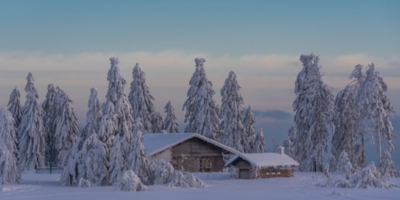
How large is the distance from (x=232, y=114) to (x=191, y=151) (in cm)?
1314

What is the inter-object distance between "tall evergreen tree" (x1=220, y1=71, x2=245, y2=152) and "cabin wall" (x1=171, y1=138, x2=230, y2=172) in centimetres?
1004

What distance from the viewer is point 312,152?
62.1 metres

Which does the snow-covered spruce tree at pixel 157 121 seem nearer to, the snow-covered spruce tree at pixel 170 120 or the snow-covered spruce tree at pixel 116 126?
the snow-covered spruce tree at pixel 170 120

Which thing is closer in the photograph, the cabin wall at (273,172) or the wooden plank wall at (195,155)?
the cabin wall at (273,172)

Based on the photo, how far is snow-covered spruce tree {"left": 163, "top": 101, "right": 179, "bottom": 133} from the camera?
7875cm

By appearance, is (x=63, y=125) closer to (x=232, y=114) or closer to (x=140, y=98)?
(x=140, y=98)

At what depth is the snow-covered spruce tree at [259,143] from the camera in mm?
75438

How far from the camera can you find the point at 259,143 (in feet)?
247

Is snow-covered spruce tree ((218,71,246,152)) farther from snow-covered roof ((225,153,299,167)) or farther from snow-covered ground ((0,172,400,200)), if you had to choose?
snow-covered ground ((0,172,400,200))

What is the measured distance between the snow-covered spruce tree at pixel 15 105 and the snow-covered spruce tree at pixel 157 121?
55.4 feet

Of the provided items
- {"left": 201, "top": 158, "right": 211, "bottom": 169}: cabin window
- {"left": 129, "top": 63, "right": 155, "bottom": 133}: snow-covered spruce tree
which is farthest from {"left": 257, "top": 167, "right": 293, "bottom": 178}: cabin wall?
{"left": 129, "top": 63, "right": 155, "bottom": 133}: snow-covered spruce tree

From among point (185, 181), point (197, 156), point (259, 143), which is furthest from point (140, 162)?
point (259, 143)

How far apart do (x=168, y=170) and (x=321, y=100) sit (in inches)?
949

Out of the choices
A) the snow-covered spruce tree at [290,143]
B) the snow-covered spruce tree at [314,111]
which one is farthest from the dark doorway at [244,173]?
the snow-covered spruce tree at [290,143]
